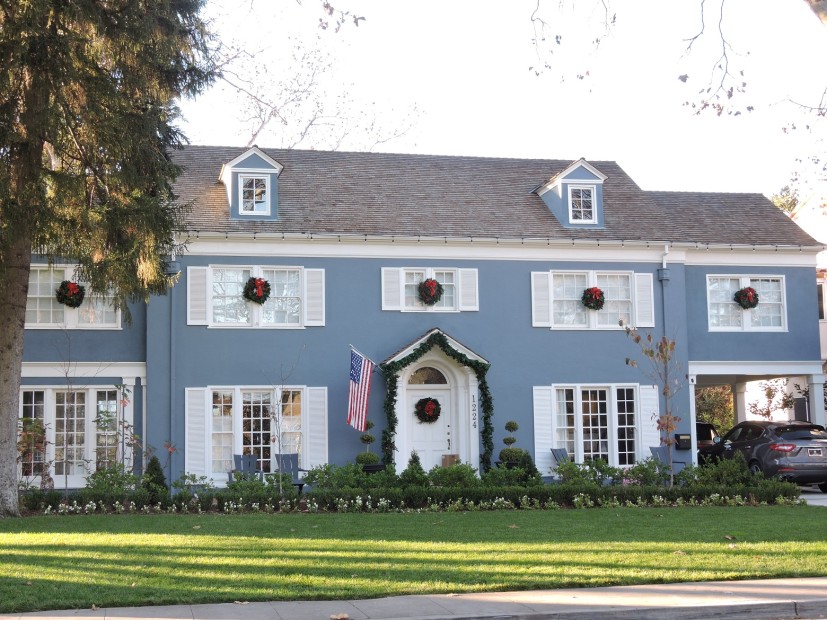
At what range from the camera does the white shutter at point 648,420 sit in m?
22.6

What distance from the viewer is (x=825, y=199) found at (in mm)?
29484

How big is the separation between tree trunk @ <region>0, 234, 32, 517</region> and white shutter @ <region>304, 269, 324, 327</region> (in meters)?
6.75

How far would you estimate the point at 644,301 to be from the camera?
23.1 meters

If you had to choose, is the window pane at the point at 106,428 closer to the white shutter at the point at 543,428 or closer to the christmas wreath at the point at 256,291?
the christmas wreath at the point at 256,291

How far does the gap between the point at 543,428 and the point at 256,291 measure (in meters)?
7.08

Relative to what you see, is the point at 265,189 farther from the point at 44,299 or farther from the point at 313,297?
the point at 44,299

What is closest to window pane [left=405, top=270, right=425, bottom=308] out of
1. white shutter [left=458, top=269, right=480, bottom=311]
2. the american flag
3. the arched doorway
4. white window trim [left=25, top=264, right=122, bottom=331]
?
white shutter [left=458, top=269, right=480, bottom=311]

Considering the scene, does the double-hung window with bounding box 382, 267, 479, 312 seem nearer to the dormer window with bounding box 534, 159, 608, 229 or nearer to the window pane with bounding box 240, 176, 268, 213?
the dormer window with bounding box 534, 159, 608, 229

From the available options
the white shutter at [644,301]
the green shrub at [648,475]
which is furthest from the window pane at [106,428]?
the white shutter at [644,301]

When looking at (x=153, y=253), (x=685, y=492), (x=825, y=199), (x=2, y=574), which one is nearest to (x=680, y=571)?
(x=2, y=574)

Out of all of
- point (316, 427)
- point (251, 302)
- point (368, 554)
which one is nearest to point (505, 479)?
point (316, 427)

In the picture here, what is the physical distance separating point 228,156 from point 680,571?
17.0 metres

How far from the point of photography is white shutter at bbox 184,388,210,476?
2059 centimetres

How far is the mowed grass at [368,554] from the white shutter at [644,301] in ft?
26.1
